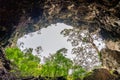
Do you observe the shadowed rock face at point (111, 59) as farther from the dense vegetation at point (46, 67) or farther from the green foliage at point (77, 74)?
the dense vegetation at point (46, 67)

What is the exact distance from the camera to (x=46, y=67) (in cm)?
1606

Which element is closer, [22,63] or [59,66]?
[59,66]

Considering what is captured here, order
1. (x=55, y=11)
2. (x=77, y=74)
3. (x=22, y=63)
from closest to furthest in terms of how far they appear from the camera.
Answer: (x=77, y=74)
(x=22, y=63)
(x=55, y=11)

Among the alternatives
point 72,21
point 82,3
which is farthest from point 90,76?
point 72,21

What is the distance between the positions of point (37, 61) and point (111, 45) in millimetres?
6871

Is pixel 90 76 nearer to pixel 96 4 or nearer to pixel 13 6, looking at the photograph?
pixel 96 4

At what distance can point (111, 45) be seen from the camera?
1928cm

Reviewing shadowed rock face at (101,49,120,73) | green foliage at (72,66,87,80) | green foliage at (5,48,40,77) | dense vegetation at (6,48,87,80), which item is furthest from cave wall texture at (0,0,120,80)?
green foliage at (72,66,87,80)

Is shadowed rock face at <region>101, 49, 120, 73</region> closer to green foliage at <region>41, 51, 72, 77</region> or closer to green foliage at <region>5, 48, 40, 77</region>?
green foliage at <region>41, 51, 72, 77</region>

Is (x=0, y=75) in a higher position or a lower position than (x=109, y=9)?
lower

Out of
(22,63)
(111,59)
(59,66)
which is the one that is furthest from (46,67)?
(111,59)

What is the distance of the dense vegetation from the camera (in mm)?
15555

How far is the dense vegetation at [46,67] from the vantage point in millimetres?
15555

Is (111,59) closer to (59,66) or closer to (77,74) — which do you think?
(77,74)
